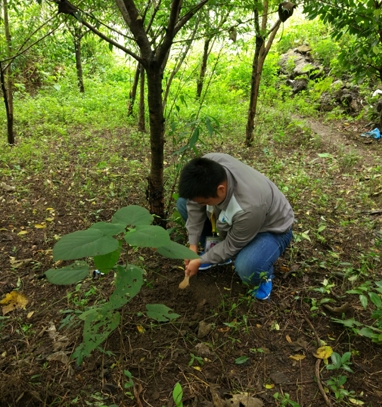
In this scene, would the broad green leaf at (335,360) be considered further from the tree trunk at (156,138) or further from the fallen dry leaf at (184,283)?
the tree trunk at (156,138)

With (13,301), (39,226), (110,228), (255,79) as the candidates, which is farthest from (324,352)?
(255,79)

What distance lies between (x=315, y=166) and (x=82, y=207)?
122 inches

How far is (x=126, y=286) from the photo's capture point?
104 centimetres

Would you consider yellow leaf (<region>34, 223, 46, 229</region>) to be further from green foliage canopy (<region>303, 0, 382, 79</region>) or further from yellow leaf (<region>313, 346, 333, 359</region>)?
green foliage canopy (<region>303, 0, 382, 79</region>)

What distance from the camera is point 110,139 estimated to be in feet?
15.9

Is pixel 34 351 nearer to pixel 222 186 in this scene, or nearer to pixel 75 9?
pixel 222 186

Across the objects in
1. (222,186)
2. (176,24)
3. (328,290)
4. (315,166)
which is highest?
(176,24)

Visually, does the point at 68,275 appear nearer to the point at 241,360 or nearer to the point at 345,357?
the point at 241,360

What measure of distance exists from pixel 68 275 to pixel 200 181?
0.87 m

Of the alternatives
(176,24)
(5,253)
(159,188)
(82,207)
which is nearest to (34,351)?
(5,253)

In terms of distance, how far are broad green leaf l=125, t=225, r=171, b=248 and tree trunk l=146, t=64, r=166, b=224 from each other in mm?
1245

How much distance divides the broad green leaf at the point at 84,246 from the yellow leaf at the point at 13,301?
4.21 ft

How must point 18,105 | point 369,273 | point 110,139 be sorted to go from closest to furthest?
point 369,273 < point 110,139 < point 18,105

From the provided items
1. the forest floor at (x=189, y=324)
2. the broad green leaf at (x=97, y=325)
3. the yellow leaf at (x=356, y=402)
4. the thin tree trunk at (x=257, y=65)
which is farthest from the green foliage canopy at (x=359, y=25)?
the thin tree trunk at (x=257, y=65)
